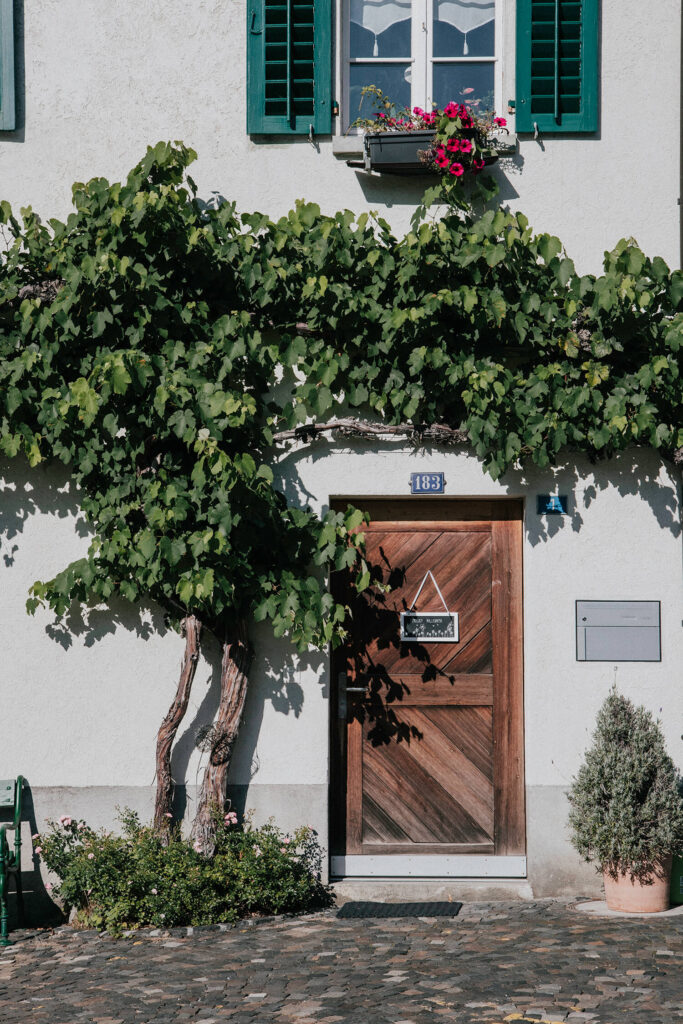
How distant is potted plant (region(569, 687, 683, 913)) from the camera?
5.90 m

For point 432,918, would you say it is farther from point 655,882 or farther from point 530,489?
point 530,489

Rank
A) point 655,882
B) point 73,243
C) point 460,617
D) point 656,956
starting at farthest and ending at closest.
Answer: point 460,617, point 73,243, point 655,882, point 656,956

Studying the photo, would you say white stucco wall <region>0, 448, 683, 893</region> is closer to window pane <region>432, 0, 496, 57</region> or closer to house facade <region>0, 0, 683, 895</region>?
house facade <region>0, 0, 683, 895</region>

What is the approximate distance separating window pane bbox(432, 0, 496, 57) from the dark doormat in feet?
16.2

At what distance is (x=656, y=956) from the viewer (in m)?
5.20

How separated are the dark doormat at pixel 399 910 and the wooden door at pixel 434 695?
0.39 meters

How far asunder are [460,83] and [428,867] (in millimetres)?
4649

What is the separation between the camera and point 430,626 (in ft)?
22.3

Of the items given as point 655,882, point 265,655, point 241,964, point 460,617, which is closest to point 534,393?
point 460,617

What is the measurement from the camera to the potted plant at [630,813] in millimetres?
5902

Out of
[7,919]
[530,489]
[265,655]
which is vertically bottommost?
[7,919]

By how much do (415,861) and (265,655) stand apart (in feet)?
4.91

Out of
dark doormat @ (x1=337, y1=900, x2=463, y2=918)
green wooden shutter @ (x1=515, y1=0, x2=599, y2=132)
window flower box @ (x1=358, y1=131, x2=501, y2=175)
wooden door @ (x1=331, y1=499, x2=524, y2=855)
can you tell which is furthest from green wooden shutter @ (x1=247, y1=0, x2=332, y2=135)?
dark doormat @ (x1=337, y1=900, x2=463, y2=918)

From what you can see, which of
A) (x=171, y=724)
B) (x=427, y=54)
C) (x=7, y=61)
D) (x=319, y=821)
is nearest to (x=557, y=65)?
(x=427, y=54)
